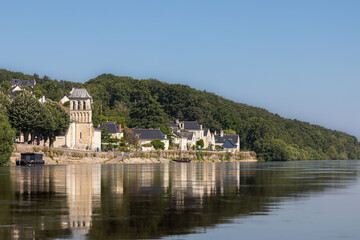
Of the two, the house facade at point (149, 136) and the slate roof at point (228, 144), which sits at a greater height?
the house facade at point (149, 136)

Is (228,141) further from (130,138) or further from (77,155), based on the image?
(77,155)

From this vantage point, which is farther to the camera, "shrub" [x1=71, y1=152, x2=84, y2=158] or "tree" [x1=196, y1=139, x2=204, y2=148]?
"tree" [x1=196, y1=139, x2=204, y2=148]

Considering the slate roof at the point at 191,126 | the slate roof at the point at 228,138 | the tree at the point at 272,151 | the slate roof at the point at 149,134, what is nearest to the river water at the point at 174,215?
the slate roof at the point at 149,134

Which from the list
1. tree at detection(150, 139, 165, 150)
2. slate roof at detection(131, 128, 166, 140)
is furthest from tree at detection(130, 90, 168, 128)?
tree at detection(150, 139, 165, 150)

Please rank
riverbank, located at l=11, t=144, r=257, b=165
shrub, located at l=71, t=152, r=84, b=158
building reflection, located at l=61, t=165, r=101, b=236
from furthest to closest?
1. shrub, located at l=71, t=152, r=84, b=158
2. riverbank, located at l=11, t=144, r=257, b=165
3. building reflection, located at l=61, t=165, r=101, b=236

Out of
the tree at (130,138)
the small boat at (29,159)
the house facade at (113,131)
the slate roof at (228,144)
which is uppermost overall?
the house facade at (113,131)

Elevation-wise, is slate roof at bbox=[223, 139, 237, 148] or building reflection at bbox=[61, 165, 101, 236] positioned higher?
slate roof at bbox=[223, 139, 237, 148]

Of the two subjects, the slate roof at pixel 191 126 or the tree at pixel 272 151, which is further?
the slate roof at pixel 191 126

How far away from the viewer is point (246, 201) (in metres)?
24.5

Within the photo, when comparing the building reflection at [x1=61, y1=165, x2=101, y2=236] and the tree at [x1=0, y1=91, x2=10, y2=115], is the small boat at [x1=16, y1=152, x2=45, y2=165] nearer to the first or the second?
the tree at [x1=0, y1=91, x2=10, y2=115]

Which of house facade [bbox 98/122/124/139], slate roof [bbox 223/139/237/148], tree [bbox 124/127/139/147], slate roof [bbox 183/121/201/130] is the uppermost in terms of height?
slate roof [bbox 183/121/201/130]

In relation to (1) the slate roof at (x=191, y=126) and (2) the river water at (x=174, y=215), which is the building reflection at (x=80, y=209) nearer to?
(2) the river water at (x=174, y=215)

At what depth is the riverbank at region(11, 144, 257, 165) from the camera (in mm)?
81125

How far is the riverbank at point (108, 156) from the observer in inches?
3194
